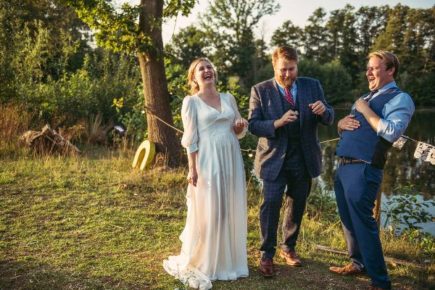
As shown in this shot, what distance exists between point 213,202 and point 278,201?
0.59m

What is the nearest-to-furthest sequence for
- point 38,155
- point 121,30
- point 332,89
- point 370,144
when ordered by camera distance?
point 370,144
point 121,30
point 38,155
point 332,89

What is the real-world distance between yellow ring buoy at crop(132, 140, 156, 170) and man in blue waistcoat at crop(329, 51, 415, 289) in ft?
14.1

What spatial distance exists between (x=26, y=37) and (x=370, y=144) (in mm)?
10100

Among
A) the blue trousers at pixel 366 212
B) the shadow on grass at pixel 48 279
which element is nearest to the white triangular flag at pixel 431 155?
the blue trousers at pixel 366 212

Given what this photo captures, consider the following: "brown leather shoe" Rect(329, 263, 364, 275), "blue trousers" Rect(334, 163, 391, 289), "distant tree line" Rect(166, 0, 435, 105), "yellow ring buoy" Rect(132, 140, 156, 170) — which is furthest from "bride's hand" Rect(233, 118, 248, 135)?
"distant tree line" Rect(166, 0, 435, 105)

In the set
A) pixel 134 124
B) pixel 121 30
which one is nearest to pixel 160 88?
pixel 121 30

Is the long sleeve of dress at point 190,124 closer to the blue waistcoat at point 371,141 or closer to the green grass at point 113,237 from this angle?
the green grass at point 113,237

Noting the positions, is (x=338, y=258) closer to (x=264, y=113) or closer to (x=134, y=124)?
(x=264, y=113)

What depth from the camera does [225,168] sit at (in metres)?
3.59

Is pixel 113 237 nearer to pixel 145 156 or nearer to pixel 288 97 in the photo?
pixel 288 97

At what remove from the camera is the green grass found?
3.54m

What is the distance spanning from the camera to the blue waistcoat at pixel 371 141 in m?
3.14

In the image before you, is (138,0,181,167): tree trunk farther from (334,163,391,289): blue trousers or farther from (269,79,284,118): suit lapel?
(334,163,391,289): blue trousers

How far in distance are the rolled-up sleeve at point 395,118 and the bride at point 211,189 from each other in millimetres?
1188
